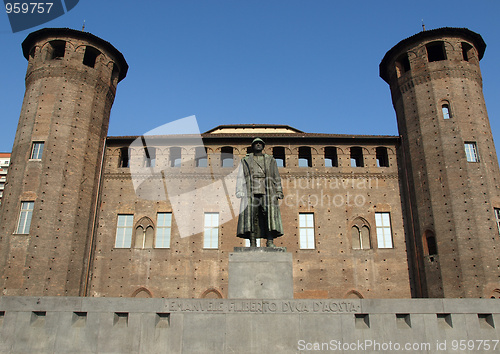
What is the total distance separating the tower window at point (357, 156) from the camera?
2442 centimetres

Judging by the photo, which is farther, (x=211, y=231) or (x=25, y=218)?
(x=211, y=231)

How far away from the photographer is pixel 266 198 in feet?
31.6

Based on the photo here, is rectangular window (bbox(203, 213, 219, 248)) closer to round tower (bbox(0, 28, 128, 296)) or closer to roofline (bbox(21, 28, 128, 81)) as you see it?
round tower (bbox(0, 28, 128, 296))

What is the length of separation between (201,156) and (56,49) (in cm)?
1019

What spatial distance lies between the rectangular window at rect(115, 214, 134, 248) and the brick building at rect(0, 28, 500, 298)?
6 cm

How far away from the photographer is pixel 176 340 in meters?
7.75

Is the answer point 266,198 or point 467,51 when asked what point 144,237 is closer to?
point 266,198

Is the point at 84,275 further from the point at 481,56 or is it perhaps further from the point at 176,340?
the point at 481,56

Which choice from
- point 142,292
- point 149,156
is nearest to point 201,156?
point 149,156

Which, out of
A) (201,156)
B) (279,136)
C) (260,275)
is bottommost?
(260,275)

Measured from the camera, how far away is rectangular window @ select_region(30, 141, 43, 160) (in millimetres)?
20772

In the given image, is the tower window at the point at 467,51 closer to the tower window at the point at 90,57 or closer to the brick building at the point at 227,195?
the brick building at the point at 227,195

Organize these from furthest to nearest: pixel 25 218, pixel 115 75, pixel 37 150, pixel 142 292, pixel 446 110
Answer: pixel 115 75 → pixel 446 110 → pixel 142 292 → pixel 37 150 → pixel 25 218

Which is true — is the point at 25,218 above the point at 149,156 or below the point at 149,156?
below
